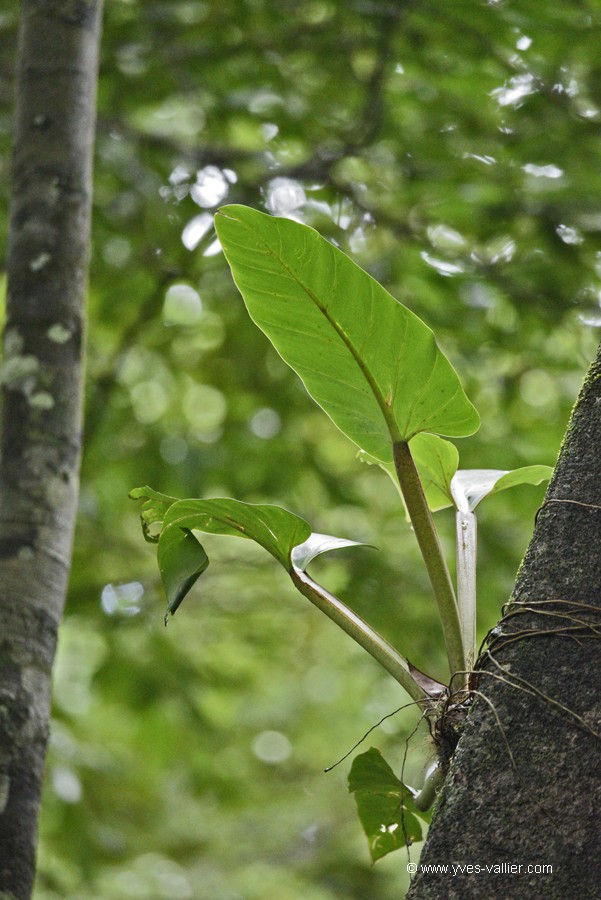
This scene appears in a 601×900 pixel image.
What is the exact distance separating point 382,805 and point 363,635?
23 cm

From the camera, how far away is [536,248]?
89.3 inches

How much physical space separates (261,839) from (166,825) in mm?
461

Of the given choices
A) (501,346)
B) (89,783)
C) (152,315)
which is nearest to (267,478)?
(152,315)

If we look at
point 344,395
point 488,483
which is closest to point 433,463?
point 488,483

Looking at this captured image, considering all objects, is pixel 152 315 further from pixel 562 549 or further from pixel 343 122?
pixel 562 549

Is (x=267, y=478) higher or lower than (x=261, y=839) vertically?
higher

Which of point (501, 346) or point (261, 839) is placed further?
point (261, 839)

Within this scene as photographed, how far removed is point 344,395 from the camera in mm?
710

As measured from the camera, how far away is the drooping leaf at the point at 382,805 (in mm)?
772

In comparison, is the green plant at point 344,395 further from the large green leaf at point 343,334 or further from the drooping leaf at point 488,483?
the drooping leaf at point 488,483

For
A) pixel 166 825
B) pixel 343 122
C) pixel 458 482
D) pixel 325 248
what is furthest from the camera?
pixel 166 825

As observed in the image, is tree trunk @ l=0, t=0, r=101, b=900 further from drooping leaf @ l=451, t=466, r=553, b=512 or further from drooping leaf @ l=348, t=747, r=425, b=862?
drooping leaf @ l=451, t=466, r=553, b=512

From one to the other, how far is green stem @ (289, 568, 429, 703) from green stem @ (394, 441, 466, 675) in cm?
4

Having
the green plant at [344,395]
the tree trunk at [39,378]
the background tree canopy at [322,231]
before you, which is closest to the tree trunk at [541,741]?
the green plant at [344,395]
